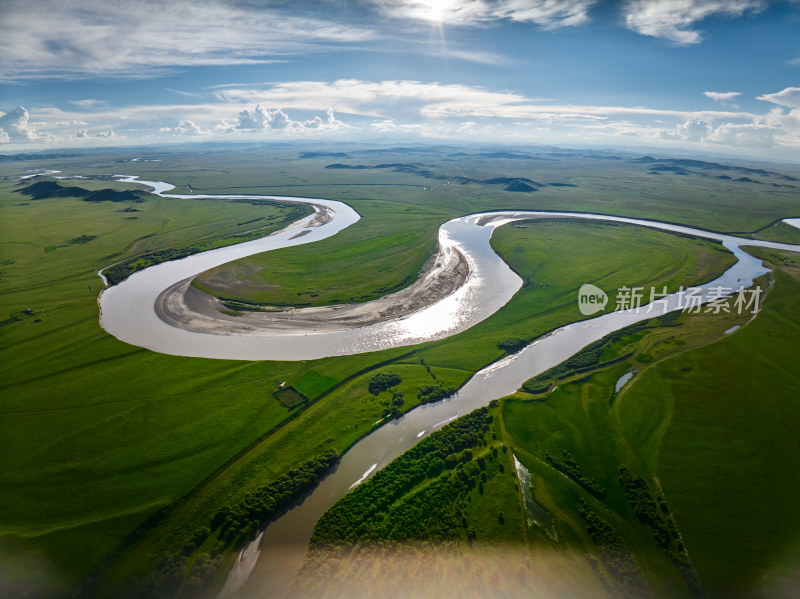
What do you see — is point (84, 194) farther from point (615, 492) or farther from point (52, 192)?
point (615, 492)

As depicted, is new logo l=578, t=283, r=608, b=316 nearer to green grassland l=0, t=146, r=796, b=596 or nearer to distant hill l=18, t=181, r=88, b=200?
green grassland l=0, t=146, r=796, b=596

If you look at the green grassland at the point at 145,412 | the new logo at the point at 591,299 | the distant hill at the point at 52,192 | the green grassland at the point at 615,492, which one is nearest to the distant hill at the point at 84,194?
the distant hill at the point at 52,192

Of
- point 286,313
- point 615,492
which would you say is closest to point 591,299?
point 615,492

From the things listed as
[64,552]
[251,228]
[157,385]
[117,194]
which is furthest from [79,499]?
[117,194]

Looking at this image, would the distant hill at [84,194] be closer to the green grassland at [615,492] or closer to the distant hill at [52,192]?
the distant hill at [52,192]

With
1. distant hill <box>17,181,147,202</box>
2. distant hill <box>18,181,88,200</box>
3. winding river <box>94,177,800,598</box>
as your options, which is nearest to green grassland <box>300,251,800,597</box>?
winding river <box>94,177,800,598</box>

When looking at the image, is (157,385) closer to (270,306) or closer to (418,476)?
(270,306)

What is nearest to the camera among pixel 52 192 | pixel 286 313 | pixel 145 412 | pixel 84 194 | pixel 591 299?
pixel 145 412

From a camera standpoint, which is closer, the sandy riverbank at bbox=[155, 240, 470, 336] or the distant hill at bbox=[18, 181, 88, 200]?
the sandy riverbank at bbox=[155, 240, 470, 336]
